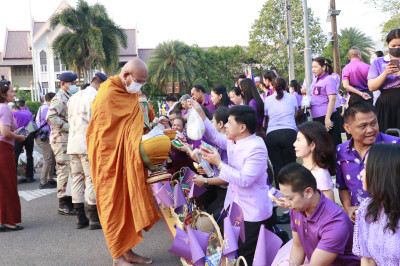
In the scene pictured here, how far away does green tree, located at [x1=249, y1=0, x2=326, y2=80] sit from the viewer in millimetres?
43781

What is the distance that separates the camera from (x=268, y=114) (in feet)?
19.1

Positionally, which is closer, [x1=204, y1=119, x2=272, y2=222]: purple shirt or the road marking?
[x1=204, y1=119, x2=272, y2=222]: purple shirt

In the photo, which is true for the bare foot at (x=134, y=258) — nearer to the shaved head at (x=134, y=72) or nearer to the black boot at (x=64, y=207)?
the shaved head at (x=134, y=72)

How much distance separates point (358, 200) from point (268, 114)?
2.87 meters

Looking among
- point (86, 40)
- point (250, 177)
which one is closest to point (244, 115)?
point (250, 177)

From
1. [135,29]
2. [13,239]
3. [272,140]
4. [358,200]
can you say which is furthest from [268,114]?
[135,29]

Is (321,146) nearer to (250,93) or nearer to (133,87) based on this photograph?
(133,87)

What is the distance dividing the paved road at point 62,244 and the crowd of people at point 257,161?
244 mm

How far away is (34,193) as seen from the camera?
833 centimetres

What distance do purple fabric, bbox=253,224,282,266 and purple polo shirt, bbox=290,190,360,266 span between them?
29cm

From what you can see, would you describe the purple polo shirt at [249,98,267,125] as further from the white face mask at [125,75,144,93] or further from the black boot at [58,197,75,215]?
the black boot at [58,197,75,215]

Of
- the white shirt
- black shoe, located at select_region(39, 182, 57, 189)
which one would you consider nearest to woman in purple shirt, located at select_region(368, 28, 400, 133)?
the white shirt

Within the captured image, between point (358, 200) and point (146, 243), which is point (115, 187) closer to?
point (146, 243)

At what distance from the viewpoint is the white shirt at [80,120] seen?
5566mm
